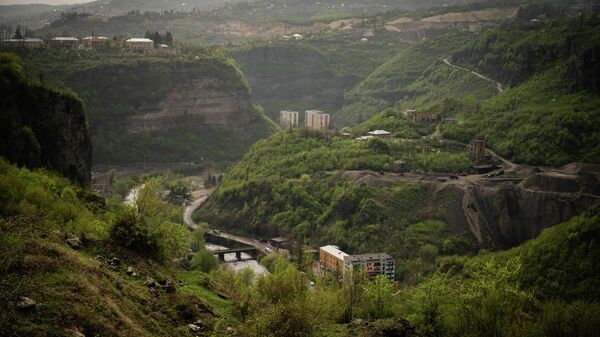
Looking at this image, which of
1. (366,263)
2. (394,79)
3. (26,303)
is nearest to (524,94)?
(366,263)

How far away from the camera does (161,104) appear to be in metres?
118

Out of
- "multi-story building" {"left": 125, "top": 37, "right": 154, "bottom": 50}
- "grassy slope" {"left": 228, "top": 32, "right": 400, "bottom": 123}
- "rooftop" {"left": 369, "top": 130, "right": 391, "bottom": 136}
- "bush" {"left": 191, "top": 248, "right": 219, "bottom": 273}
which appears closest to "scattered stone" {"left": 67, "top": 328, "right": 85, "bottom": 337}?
"bush" {"left": 191, "top": 248, "right": 219, "bottom": 273}

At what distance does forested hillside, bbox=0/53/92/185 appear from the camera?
35.7 metres

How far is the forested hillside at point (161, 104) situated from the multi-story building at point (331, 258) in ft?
180

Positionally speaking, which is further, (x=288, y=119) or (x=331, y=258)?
(x=288, y=119)

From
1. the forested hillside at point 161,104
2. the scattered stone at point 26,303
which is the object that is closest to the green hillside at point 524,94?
A: the forested hillside at point 161,104

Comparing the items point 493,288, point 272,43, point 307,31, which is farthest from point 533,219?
point 307,31

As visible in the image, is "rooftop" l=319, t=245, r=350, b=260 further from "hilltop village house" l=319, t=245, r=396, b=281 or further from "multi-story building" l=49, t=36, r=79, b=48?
"multi-story building" l=49, t=36, r=79, b=48

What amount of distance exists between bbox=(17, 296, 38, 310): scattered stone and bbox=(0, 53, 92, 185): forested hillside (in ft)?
55.5

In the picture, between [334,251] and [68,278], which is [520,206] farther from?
[68,278]

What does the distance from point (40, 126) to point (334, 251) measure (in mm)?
27240

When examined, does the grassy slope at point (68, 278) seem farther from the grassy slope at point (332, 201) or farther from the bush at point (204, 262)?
the grassy slope at point (332, 201)

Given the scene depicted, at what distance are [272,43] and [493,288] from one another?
144 m

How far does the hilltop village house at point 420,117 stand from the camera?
283ft
